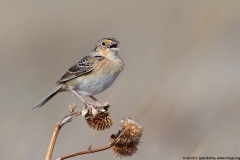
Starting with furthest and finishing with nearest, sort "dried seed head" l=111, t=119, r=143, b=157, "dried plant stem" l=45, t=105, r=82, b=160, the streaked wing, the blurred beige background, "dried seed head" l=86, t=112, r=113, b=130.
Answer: the blurred beige background, the streaked wing, "dried seed head" l=86, t=112, r=113, b=130, "dried seed head" l=111, t=119, r=143, b=157, "dried plant stem" l=45, t=105, r=82, b=160

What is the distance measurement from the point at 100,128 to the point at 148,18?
13.1m

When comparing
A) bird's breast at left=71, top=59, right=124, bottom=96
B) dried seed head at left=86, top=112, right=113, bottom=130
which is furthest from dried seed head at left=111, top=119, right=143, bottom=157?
bird's breast at left=71, top=59, right=124, bottom=96

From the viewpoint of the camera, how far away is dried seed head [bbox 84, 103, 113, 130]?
17.5 ft

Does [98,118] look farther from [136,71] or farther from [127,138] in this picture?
[136,71]

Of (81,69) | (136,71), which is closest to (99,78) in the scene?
(81,69)

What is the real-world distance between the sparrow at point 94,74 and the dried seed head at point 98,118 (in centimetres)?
141

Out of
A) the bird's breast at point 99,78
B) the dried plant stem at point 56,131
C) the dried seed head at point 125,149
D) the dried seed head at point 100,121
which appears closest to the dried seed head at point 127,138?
the dried seed head at point 125,149

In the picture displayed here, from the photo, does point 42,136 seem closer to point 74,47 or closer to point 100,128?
point 100,128

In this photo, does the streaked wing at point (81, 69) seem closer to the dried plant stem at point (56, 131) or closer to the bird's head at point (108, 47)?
the bird's head at point (108, 47)

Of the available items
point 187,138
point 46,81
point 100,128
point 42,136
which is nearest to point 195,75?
point 46,81

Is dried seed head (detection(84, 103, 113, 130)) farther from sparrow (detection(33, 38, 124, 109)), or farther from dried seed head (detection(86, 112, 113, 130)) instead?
sparrow (detection(33, 38, 124, 109))

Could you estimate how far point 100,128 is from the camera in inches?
210

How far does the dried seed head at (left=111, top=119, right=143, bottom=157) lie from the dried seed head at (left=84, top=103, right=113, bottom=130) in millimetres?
187

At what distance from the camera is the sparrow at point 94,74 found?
22.5 feet
